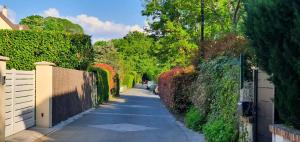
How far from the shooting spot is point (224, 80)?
518 inches

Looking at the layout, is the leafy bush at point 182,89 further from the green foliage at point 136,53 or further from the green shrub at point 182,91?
the green foliage at point 136,53

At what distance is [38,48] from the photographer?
1052 inches

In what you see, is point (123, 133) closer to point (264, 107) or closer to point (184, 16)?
point (264, 107)

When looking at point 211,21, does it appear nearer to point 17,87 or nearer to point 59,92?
point 59,92

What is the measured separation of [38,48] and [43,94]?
10.7 m

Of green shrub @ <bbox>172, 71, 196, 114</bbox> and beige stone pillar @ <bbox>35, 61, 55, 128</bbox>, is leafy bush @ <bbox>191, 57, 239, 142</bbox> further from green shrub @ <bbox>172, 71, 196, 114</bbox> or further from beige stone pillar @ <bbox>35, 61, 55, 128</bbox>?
green shrub @ <bbox>172, 71, 196, 114</bbox>

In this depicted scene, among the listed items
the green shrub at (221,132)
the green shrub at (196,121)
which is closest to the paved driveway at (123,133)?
the green shrub at (196,121)

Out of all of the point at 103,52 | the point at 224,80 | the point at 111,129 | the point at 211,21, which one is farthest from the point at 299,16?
the point at 103,52

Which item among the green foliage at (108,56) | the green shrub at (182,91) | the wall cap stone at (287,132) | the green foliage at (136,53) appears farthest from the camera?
the green foliage at (136,53)

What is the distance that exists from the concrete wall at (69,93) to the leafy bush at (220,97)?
5.21 metres

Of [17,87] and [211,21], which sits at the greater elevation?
[211,21]

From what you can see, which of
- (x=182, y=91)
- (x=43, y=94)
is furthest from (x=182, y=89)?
(x=43, y=94)

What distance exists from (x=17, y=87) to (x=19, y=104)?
1.72 feet

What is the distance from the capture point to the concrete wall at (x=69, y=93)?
17.9 m
